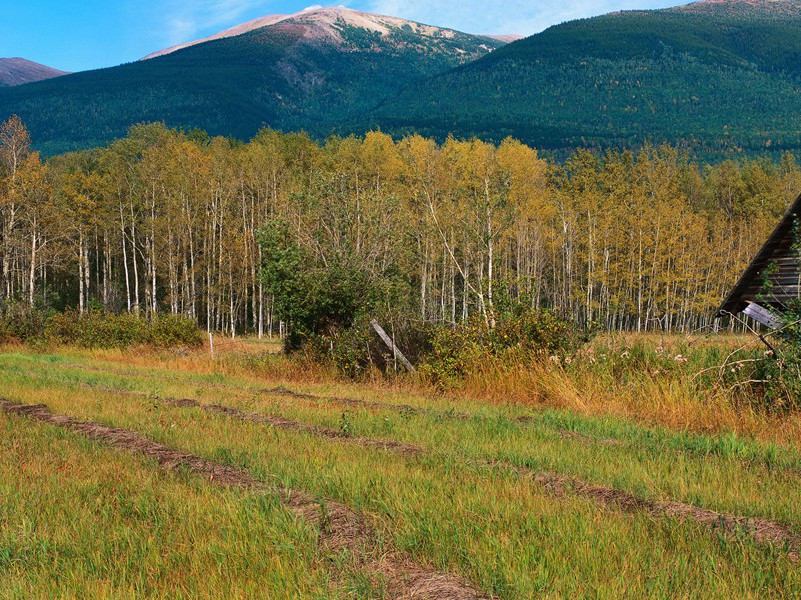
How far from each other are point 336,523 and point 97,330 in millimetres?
29624

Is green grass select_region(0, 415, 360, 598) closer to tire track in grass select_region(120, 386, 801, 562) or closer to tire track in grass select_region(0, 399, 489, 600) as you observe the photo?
tire track in grass select_region(0, 399, 489, 600)

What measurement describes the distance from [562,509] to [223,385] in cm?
1229

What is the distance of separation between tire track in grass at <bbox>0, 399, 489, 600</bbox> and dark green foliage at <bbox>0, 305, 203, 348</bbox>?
23211mm

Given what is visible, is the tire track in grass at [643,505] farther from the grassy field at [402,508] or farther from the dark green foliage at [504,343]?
the dark green foliage at [504,343]

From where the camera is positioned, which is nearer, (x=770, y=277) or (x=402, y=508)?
(x=402, y=508)

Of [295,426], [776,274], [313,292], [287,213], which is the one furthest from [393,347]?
[287,213]

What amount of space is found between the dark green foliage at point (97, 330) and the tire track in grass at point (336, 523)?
2321cm

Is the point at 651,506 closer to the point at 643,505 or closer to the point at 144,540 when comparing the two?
the point at 643,505

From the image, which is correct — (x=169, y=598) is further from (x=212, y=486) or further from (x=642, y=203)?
(x=642, y=203)

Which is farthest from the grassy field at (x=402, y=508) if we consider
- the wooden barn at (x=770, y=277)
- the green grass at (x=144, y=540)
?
the wooden barn at (x=770, y=277)

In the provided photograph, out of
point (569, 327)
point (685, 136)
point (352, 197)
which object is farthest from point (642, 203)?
point (685, 136)

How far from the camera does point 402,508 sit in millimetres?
4973

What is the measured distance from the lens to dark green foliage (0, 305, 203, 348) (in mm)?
30094

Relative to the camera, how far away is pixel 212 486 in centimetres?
570
